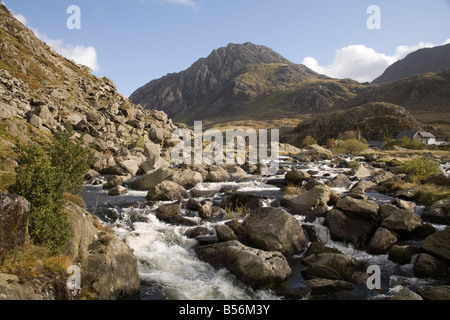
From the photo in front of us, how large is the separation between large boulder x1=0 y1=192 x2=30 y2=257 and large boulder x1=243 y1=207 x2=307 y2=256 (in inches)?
430

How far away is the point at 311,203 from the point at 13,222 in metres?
18.1

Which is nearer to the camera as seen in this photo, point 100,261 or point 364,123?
point 100,261

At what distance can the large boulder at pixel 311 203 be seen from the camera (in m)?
20.6

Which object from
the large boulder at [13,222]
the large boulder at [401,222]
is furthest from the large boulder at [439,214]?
the large boulder at [13,222]

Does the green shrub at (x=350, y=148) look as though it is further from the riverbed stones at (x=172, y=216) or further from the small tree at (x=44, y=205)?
the small tree at (x=44, y=205)

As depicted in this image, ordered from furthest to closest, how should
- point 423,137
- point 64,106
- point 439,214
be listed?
point 423,137
point 64,106
point 439,214

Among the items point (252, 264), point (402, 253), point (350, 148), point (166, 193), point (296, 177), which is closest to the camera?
point (252, 264)

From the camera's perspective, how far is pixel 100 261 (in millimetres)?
11266

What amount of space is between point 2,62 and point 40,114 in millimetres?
30853

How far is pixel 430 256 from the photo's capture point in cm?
1340

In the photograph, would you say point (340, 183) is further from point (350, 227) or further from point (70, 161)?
point (70, 161)

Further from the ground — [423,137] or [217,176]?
[423,137]

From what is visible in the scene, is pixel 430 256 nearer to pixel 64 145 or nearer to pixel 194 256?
pixel 194 256

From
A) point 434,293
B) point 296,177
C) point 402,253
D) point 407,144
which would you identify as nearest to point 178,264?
point 434,293
